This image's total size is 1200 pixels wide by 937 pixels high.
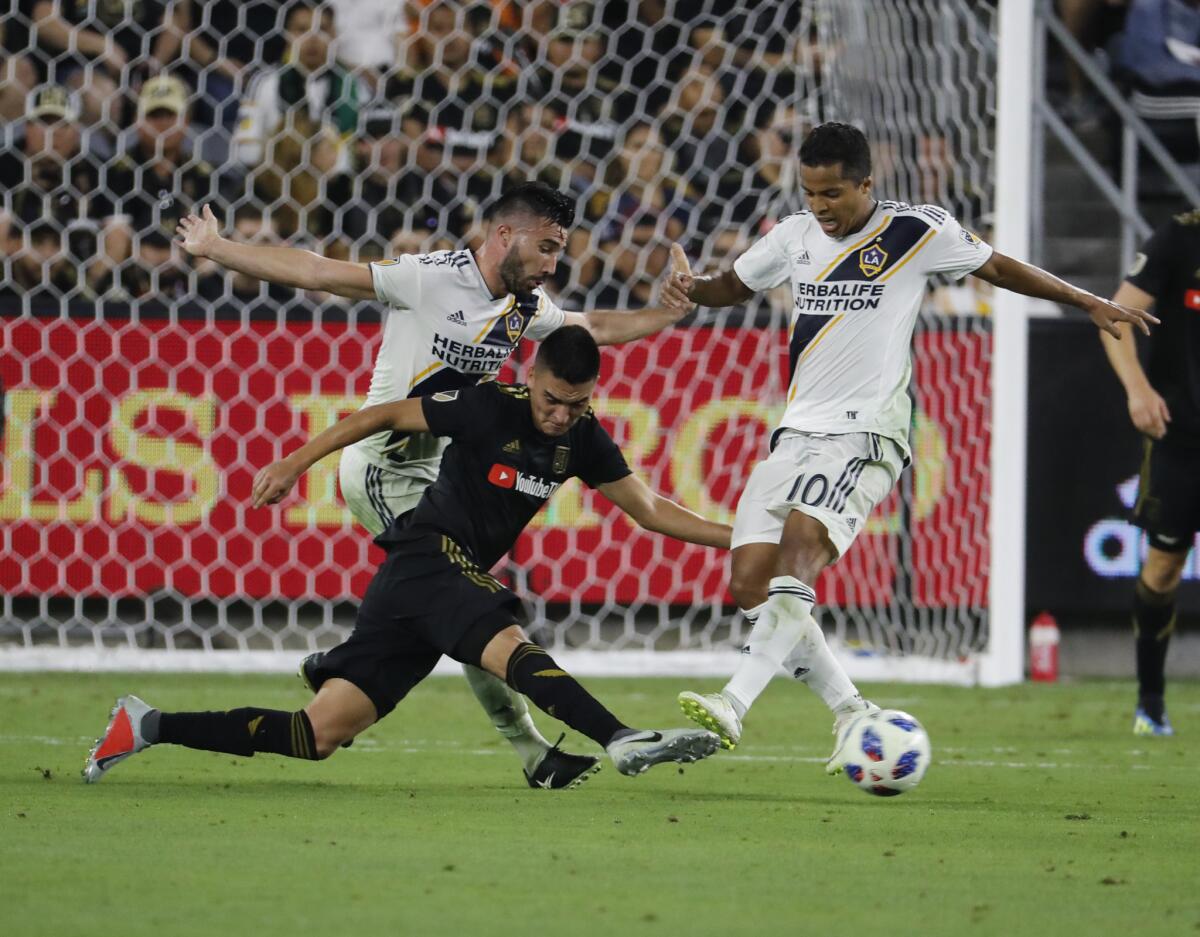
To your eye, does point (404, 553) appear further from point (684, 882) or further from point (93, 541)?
point (93, 541)

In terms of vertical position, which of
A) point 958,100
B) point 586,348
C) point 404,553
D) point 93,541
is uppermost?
point 958,100

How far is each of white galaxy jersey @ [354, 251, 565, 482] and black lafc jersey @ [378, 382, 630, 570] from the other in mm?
562

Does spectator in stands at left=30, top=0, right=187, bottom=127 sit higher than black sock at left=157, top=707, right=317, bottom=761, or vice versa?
spectator in stands at left=30, top=0, right=187, bottom=127

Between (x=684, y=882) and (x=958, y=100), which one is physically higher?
(x=958, y=100)

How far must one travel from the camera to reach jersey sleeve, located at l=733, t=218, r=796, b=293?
19.2 feet

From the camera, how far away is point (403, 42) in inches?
417

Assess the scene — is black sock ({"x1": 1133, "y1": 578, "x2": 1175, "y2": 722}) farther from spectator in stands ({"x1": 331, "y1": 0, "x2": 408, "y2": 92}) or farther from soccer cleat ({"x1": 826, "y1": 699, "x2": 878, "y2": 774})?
spectator in stands ({"x1": 331, "y1": 0, "x2": 408, "y2": 92})

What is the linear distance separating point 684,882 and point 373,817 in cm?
118

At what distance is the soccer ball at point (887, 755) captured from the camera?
4965 millimetres

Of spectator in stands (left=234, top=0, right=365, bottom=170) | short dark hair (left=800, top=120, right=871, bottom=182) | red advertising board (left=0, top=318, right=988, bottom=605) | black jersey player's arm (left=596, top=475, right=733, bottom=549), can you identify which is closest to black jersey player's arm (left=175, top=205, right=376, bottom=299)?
black jersey player's arm (left=596, top=475, right=733, bottom=549)

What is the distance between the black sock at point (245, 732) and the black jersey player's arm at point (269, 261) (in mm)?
1239

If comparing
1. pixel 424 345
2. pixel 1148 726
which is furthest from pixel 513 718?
pixel 1148 726

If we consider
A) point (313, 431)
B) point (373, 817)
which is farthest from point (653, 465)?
point (373, 817)

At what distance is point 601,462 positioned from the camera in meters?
5.45
